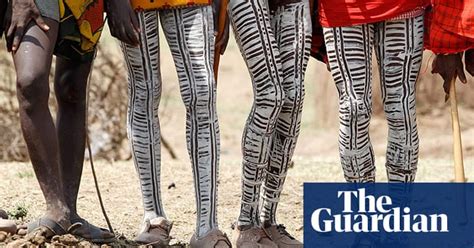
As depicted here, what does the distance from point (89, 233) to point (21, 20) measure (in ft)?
3.28

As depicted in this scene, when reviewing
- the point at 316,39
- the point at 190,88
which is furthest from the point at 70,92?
the point at 316,39

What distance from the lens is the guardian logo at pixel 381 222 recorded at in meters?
5.56

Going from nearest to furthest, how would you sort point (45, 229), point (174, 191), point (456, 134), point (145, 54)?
point (45, 229) → point (145, 54) → point (456, 134) → point (174, 191)

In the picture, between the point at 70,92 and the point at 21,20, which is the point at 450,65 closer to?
the point at 70,92

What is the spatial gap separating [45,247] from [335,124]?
7.88 m

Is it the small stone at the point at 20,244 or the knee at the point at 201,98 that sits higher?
the knee at the point at 201,98

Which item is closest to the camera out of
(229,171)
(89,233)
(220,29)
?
(89,233)

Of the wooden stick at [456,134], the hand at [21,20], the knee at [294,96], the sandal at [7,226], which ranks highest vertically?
the hand at [21,20]

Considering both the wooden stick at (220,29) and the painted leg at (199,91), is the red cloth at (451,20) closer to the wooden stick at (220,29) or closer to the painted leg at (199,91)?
the wooden stick at (220,29)

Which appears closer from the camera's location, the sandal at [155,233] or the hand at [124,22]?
the hand at [124,22]

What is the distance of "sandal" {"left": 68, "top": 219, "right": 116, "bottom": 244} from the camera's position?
4953 millimetres

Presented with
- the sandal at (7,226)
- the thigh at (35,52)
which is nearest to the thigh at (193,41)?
the thigh at (35,52)

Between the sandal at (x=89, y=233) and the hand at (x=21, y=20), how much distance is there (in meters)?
0.82

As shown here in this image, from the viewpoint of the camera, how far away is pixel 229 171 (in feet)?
27.1
